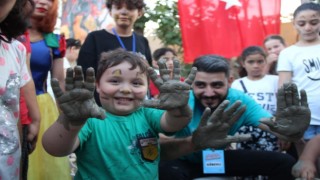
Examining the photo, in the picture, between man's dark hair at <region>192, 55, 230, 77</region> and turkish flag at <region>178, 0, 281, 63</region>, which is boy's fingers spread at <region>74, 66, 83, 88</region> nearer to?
man's dark hair at <region>192, 55, 230, 77</region>

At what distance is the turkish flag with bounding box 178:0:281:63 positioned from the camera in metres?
5.95

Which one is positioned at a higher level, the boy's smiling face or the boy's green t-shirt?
the boy's smiling face

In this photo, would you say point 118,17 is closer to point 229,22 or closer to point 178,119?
point 178,119

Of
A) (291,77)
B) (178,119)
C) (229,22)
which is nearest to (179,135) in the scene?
(178,119)

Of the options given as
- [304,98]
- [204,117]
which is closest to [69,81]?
[204,117]

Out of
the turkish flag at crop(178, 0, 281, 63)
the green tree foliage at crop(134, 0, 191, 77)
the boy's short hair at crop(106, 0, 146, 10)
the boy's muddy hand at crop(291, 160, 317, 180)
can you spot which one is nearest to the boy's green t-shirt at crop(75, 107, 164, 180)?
the boy's muddy hand at crop(291, 160, 317, 180)

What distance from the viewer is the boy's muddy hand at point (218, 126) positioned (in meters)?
2.44

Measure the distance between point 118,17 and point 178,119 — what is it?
5.39 ft

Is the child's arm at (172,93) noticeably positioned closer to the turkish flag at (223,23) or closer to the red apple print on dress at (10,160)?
the red apple print on dress at (10,160)

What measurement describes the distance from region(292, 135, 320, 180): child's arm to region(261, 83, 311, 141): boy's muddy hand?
54cm

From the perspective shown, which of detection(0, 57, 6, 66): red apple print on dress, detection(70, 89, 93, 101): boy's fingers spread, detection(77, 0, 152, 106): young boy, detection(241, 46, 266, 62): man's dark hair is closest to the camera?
detection(70, 89, 93, 101): boy's fingers spread

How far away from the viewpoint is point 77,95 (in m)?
1.99

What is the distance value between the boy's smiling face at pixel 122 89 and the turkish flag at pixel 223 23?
3.54 m

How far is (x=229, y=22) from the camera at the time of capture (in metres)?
6.06
